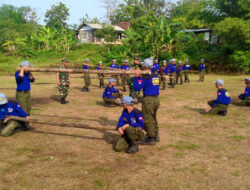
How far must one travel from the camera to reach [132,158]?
5.22 metres

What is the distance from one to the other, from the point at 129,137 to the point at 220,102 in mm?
4833

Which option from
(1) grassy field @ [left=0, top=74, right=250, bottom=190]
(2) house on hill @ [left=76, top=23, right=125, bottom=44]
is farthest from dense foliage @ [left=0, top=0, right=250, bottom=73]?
(1) grassy field @ [left=0, top=74, right=250, bottom=190]

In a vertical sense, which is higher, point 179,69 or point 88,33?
point 88,33

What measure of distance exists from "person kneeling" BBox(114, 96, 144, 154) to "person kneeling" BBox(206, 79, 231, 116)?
14.6 ft

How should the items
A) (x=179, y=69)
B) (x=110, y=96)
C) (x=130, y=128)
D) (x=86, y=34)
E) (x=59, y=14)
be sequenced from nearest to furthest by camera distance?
(x=130, y=128)
(x=110, y=96)
(x=179, y=69)
(x=86, y=34)
(x=59, y=14)

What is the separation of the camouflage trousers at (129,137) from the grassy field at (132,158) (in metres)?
0.19

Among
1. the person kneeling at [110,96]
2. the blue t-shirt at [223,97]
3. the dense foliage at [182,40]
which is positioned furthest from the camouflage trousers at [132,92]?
the dense foliage at [182,40]

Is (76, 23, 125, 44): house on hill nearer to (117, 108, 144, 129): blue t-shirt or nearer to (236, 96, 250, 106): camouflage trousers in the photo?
(236, 96, 250, 106): camouflage trousers

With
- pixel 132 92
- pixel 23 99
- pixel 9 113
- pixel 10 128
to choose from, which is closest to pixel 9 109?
pixel 9 113

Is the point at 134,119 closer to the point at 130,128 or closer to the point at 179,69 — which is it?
the point at 130,128

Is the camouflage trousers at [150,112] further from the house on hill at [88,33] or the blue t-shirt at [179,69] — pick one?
the house on hill at [88,33]

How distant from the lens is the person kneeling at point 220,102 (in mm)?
8641

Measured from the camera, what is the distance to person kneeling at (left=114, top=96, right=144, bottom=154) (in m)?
5.41

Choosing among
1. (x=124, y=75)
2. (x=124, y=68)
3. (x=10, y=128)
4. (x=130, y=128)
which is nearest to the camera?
(x=130, y=128)
